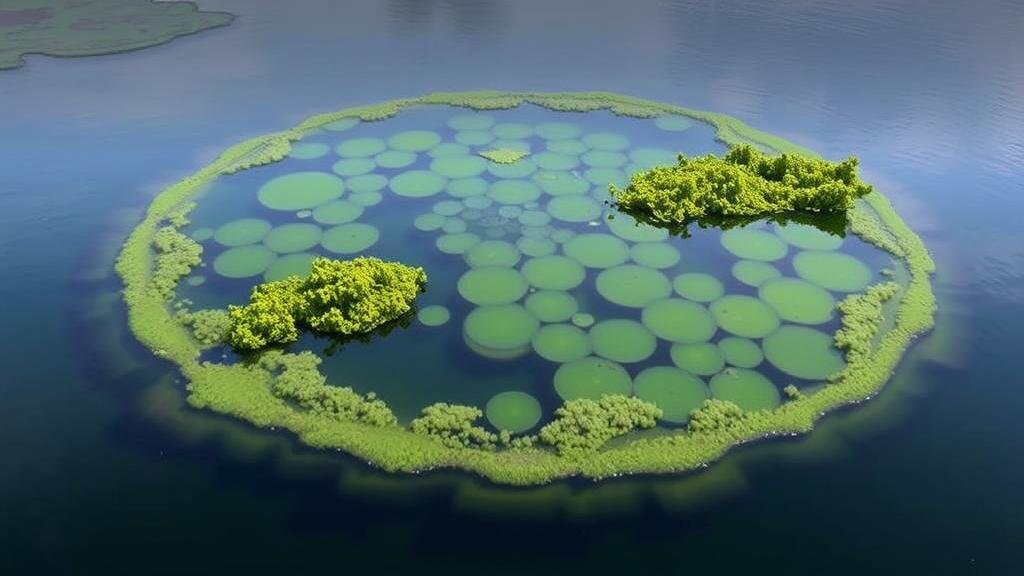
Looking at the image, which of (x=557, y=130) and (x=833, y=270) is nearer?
(x=833, y=270)

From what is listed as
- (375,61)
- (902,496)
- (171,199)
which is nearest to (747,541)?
(902,496)

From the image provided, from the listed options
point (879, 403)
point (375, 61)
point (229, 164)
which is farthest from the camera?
point (375, 61)

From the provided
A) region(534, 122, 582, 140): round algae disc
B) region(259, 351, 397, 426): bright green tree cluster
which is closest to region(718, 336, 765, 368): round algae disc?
region(259, 351, 397, 426): bright green tree cluster

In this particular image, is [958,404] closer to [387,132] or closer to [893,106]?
[893,106]

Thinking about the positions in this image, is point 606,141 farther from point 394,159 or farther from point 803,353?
point 803,353

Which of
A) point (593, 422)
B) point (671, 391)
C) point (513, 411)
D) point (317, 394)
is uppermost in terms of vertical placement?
point (671, 391)

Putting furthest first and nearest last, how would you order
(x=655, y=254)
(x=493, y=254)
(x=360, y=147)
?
(x=360, y=147) < (x=655, y=254) < (x=493, y=254)

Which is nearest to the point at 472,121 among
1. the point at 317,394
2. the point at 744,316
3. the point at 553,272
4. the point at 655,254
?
the point at 553,272
